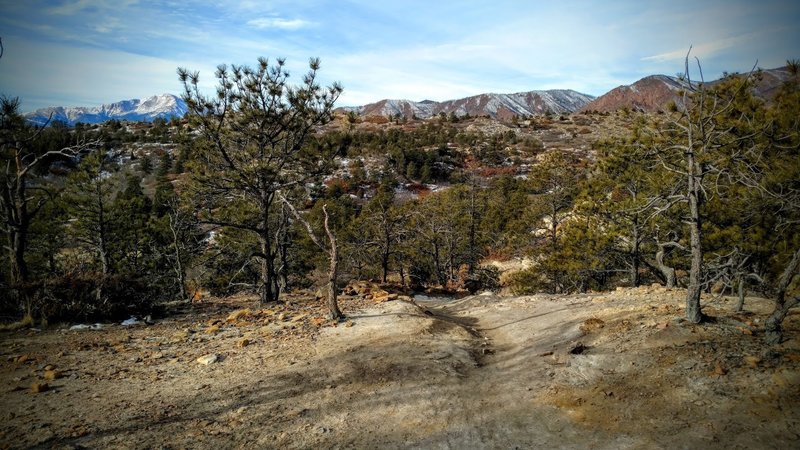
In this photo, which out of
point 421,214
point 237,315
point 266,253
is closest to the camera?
point 237,315

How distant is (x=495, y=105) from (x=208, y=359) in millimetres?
153153

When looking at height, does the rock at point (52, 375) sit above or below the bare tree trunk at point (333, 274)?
below

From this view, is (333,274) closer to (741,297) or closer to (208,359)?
(208,359)

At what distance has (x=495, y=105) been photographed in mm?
147875

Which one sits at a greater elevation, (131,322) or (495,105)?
(495,105)

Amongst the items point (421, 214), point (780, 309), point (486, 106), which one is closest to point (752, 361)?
point (780, 309)

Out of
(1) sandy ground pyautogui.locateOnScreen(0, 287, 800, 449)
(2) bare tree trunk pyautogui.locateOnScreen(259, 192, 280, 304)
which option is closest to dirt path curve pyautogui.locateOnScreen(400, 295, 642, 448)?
(1) sandy ground pyautogui.locateOnScreen(0, 287, 800, 449)

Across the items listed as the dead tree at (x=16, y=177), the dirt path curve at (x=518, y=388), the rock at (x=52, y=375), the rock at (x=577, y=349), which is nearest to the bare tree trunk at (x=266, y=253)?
the dead tree at (x=16, y=177)

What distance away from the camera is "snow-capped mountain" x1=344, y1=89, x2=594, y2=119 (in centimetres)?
14525

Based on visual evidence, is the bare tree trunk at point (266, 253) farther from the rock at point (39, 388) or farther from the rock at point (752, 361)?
the rock at point (752, 361)

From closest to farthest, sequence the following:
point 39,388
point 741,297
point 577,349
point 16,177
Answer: point 39,388 → point 577,349 → point 741,297 → point 16,177

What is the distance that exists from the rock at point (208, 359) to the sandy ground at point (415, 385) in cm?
4

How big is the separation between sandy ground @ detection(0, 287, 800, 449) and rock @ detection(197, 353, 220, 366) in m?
0.04

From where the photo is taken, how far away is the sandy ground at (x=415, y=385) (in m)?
5.12
